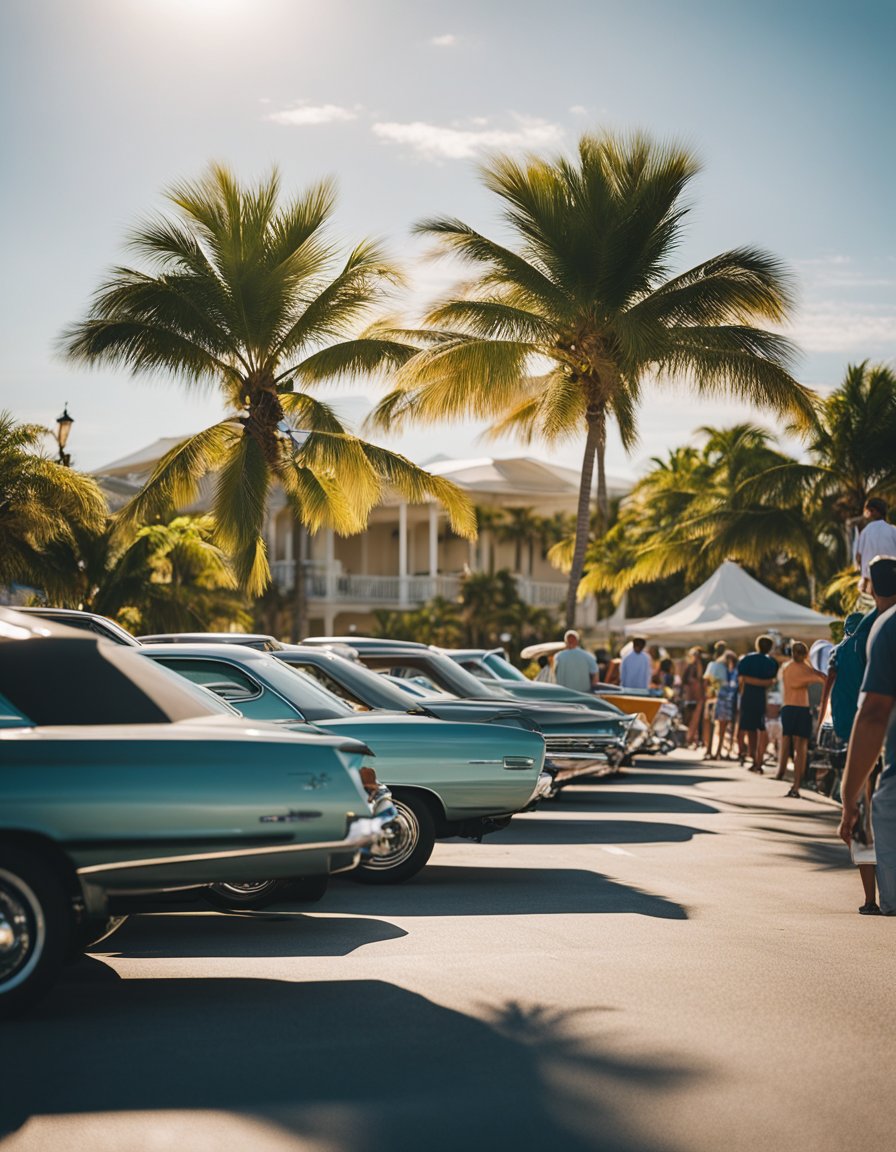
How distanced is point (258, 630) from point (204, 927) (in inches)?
1433

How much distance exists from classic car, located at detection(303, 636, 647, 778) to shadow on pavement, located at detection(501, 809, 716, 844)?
1.40 metres

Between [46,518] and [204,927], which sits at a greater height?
[46,518]

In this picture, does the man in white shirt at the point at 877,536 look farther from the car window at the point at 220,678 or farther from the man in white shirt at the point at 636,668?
the man in white shirt at the point at 636,668

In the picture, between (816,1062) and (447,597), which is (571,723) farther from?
(447,597)

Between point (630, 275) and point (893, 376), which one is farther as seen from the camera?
point (893, 376)

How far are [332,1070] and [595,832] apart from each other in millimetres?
9597

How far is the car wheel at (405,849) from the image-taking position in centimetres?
1112

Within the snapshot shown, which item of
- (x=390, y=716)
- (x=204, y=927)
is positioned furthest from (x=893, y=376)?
(x=204, y=927)

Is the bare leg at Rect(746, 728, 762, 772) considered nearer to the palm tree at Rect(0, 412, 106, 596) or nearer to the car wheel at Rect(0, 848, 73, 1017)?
the palm tree at Rect(0, 412, 106, 596)

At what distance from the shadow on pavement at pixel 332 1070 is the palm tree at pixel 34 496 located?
17.9m

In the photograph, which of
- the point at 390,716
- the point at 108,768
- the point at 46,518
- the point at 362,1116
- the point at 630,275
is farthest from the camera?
the point at 630,275

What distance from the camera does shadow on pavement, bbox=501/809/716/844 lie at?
14.5 m

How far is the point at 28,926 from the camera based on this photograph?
6695 mm

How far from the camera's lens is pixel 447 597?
49094 millimetres
